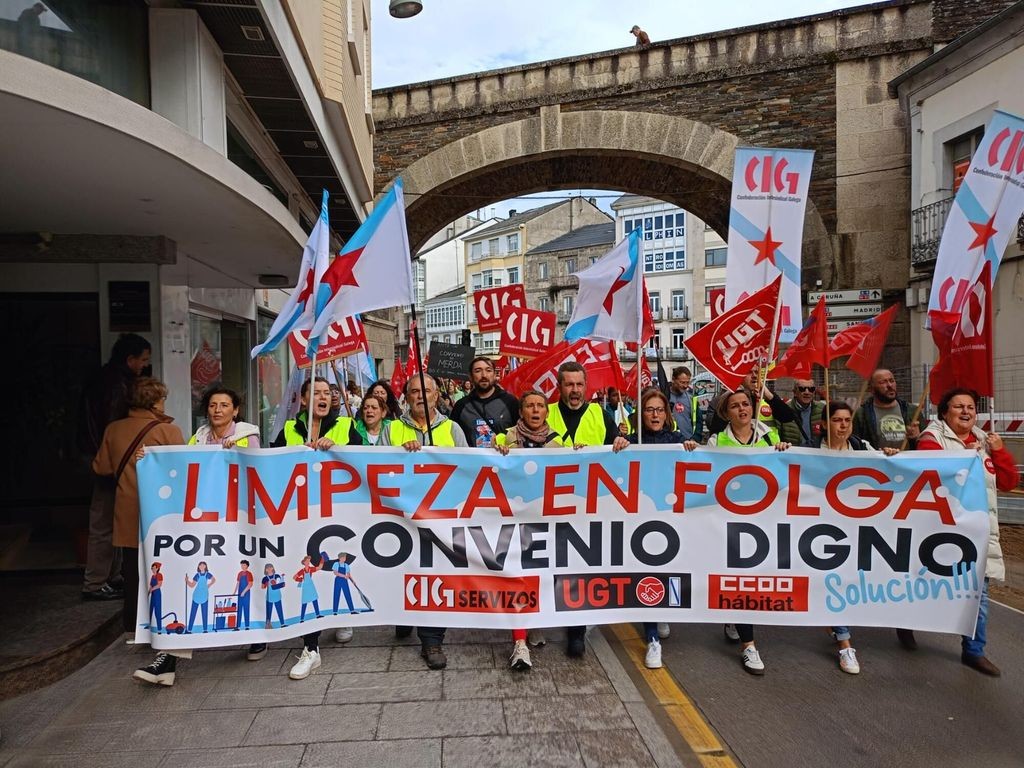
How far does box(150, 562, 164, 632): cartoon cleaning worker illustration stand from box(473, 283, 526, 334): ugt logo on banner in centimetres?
655

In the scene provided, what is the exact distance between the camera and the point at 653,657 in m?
4.62

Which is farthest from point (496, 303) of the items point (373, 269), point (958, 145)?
point (958, 145)

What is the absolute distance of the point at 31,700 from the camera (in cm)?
423

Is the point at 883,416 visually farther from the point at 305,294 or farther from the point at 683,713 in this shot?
the point at 305,294

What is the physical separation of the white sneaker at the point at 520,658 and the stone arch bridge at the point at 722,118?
1457 centimetres

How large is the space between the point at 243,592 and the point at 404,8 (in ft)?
35.5

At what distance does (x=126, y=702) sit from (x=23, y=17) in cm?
417

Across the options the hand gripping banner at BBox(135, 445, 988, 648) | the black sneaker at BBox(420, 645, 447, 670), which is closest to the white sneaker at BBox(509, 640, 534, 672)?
the hand gripping banner at BBox(135, 445, 988, 648)

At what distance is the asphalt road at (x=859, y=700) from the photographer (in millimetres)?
3574

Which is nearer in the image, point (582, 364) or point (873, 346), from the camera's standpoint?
point (873, 346)

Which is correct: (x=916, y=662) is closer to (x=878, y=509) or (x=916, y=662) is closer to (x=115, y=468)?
(x=878, y=509)

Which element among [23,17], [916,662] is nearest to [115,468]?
[23,17]

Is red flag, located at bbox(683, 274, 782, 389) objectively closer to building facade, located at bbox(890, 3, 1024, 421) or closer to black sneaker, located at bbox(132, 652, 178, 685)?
black sneaker, located at bbox(132, 652, 178, 685)

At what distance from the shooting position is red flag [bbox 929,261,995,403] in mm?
4945
